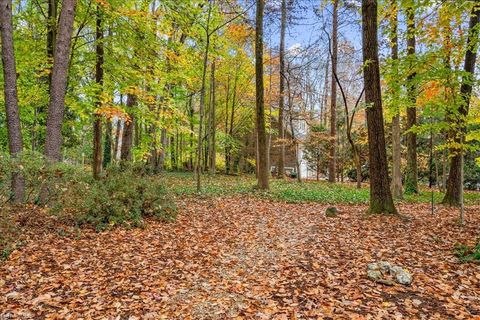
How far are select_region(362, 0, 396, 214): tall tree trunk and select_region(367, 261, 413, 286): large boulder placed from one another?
3306 mm

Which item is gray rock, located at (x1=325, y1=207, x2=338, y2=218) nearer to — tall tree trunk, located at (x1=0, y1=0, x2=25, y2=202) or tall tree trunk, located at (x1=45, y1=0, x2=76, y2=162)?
tall tree trunk, located at (x1=45, y1=0, x2=76, y2=162)

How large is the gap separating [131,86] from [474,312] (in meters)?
9.60

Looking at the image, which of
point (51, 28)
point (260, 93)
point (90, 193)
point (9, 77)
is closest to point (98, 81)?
point (51, 28)

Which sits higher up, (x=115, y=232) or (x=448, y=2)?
(x=448, y=2)

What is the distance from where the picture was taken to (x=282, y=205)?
10.3m

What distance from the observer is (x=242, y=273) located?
4684 millimetres

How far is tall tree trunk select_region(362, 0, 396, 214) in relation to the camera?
24.2 feet

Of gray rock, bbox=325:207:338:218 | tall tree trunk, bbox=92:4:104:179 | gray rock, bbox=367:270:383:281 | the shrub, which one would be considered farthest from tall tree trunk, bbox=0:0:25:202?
gray rock, bbox=325:207:338:218

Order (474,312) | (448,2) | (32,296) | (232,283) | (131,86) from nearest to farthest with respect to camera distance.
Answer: (474,312), (32,296), (232,283), (448,2), (131,86)

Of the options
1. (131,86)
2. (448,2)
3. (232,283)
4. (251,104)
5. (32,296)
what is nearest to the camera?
(32,296)

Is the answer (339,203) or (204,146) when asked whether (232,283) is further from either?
(204,146)

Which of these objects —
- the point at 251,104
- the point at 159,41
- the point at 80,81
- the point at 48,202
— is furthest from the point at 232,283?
the point at 251,104

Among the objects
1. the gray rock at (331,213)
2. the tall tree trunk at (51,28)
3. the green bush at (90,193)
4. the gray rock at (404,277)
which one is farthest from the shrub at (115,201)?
the gray rock at (404,277)

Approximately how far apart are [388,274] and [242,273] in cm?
206
